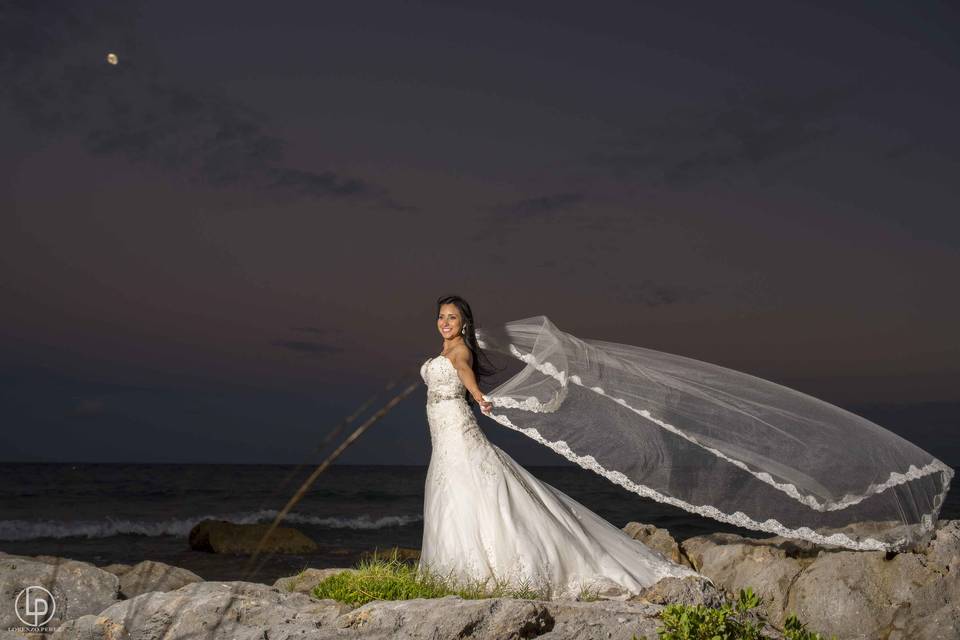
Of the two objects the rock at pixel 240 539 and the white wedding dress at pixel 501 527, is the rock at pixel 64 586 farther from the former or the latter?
the rock at pixel 240 539

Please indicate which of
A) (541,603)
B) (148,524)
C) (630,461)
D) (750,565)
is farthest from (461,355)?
(148,524)

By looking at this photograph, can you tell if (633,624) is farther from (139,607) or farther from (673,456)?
(139,607)

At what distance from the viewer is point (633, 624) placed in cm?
470

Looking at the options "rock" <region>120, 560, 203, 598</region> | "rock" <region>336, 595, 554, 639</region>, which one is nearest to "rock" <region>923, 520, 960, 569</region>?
"rock" <region>336, 595, 554, 639</region>

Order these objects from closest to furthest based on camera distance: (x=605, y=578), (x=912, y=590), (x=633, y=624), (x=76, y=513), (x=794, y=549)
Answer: (x=633, y=624), (x=605, y=578), (x=912, y=590), (x=794, y=549), (x=76, y=513)

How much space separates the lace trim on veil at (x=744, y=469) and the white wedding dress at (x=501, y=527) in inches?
13.9

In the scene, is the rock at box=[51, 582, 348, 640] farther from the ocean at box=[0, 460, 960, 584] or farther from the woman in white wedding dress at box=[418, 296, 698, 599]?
the ocean at box=[0, 460, 960, 584]

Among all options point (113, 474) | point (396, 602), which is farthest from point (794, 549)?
point (113, 474)

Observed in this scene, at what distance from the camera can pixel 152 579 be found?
326 inches

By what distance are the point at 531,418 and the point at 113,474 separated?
127ft

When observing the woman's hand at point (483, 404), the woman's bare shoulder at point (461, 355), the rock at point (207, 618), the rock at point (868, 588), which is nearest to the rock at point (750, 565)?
the rock at point (868, 588)

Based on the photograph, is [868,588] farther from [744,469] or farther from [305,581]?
[305,581]

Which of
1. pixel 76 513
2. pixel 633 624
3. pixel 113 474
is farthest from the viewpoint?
pixel 113 474

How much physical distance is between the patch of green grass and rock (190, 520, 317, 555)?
1077 cm
